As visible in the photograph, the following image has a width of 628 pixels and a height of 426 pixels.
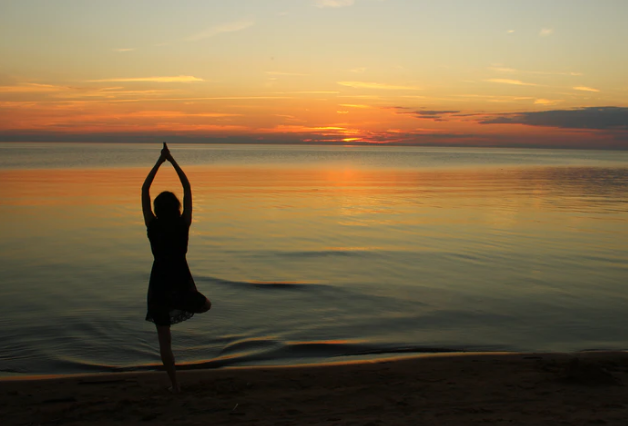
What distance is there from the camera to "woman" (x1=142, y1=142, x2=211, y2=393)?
17.2 ft

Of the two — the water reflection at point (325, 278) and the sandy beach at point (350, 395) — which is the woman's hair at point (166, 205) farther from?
the water reflection at point (325, 278)

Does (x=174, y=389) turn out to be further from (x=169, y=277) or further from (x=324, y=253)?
(x=324, y=253)

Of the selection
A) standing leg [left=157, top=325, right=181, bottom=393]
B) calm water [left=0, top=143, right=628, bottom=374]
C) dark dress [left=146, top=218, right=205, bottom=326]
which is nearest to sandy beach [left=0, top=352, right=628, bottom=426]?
standing leg [left=157, top=325, right=181, bottom=393]

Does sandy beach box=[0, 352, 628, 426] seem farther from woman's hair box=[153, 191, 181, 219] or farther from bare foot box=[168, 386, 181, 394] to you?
woman's hair box=[153, 191, 181, 219]

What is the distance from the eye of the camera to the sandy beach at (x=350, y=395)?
5008mm

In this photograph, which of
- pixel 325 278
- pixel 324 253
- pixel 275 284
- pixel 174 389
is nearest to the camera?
pixel 174 389

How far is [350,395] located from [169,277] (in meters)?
2.21

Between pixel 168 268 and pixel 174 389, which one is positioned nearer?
pixel 168 268

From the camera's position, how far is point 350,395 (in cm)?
567

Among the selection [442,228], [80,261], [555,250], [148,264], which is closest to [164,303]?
[148,264]

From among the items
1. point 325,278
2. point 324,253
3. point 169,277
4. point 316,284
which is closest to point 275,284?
point 316,284

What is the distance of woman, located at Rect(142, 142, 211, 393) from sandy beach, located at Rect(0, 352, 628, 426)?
673mm

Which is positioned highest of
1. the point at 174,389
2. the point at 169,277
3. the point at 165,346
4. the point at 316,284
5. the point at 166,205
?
the point at 166,205

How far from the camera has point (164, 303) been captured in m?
5.36
